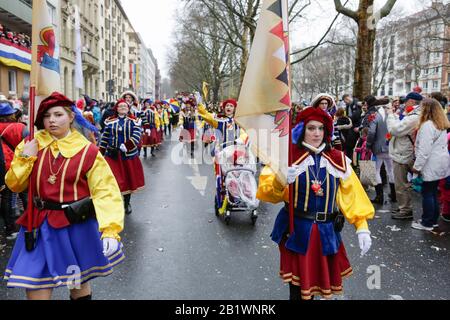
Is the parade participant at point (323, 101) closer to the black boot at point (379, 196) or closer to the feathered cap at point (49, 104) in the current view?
the black boot at point (379, 196)

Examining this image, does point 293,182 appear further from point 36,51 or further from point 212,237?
point 212,237

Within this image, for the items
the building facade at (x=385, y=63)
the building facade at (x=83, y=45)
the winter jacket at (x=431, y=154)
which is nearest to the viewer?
the winter jacket at (x=431, y=154)

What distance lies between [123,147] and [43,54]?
3.92 m

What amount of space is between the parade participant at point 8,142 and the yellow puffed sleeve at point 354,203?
15.5 feet

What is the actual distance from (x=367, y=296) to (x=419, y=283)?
75 centimetres

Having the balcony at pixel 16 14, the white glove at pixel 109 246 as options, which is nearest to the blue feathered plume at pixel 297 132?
the white glove at pixel 109 246

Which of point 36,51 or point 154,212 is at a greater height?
point 36,51

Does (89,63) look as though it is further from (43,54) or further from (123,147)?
(43,54)

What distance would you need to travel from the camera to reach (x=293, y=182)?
122 inches

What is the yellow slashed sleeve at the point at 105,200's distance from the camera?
2863mm

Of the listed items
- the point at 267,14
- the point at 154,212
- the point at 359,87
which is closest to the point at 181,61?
the point at 359,87

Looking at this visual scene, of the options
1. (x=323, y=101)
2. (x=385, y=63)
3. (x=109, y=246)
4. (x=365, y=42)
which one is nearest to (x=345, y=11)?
(x=365, y=42)

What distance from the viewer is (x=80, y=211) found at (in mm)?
2951

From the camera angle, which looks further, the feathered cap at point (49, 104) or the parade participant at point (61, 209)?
the feathered cap at point (49, 104)
